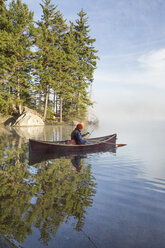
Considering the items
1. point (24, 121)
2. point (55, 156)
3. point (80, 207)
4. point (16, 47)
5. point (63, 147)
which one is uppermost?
point (16, 47)

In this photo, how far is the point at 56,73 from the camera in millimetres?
33344

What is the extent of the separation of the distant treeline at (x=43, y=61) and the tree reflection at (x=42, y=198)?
21217 mm

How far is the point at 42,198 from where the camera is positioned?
4.68 metres

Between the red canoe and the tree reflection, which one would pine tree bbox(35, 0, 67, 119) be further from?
the tree reflection

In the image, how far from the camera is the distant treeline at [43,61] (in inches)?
1034

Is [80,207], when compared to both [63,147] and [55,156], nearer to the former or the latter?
[55,156]

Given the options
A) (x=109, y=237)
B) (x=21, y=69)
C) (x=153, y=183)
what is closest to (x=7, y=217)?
(x=109, y=237)

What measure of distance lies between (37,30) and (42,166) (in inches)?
1029

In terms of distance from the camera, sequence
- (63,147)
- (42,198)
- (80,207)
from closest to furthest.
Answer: (80,207)
(42,198)
(63,147)

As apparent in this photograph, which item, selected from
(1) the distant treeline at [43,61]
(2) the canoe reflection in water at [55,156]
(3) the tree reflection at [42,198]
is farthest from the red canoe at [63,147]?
(1) the distant treeline at [43,61]

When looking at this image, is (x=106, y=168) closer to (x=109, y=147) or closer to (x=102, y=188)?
(x=102, y=188)

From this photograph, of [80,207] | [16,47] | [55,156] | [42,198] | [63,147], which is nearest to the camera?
[80,207]

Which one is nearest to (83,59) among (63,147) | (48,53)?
(48,53)

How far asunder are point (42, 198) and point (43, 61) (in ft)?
100
